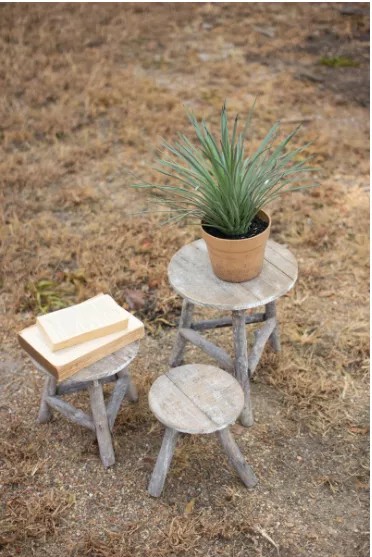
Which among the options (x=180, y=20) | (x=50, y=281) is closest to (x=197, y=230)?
(x=50, y=281)

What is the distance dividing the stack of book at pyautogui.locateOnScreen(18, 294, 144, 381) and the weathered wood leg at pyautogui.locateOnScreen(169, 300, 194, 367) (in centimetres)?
45

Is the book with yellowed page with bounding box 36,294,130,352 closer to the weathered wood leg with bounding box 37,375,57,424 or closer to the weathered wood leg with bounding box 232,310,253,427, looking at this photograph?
the weathered wood leg with bounding box 37,375,57,424

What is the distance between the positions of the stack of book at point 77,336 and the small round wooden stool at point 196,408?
29 cm

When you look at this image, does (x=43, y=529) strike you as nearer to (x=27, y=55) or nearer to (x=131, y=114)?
(x=131, y=114)

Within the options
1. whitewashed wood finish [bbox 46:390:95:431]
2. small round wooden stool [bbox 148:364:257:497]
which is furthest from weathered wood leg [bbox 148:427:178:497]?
whitewashed wood finish [bbox 46:390:95:431]

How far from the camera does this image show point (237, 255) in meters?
3.04

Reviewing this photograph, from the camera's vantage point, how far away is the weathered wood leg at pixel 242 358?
319cm

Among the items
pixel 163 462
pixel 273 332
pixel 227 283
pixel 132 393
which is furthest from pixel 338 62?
pixel 163 462

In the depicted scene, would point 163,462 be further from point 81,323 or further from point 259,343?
point 259,343

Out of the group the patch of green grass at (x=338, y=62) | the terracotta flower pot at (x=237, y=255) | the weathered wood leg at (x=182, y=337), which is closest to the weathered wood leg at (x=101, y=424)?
the weathered wood leg at (x=182, y=337)

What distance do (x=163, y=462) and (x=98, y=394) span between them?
43cm

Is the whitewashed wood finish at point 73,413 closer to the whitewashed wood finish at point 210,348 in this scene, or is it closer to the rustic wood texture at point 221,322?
the whitewashed wood finish at point 210,348

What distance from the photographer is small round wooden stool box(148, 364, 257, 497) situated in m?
2.78

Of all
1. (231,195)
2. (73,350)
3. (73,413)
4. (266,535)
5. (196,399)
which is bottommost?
(266,535)
